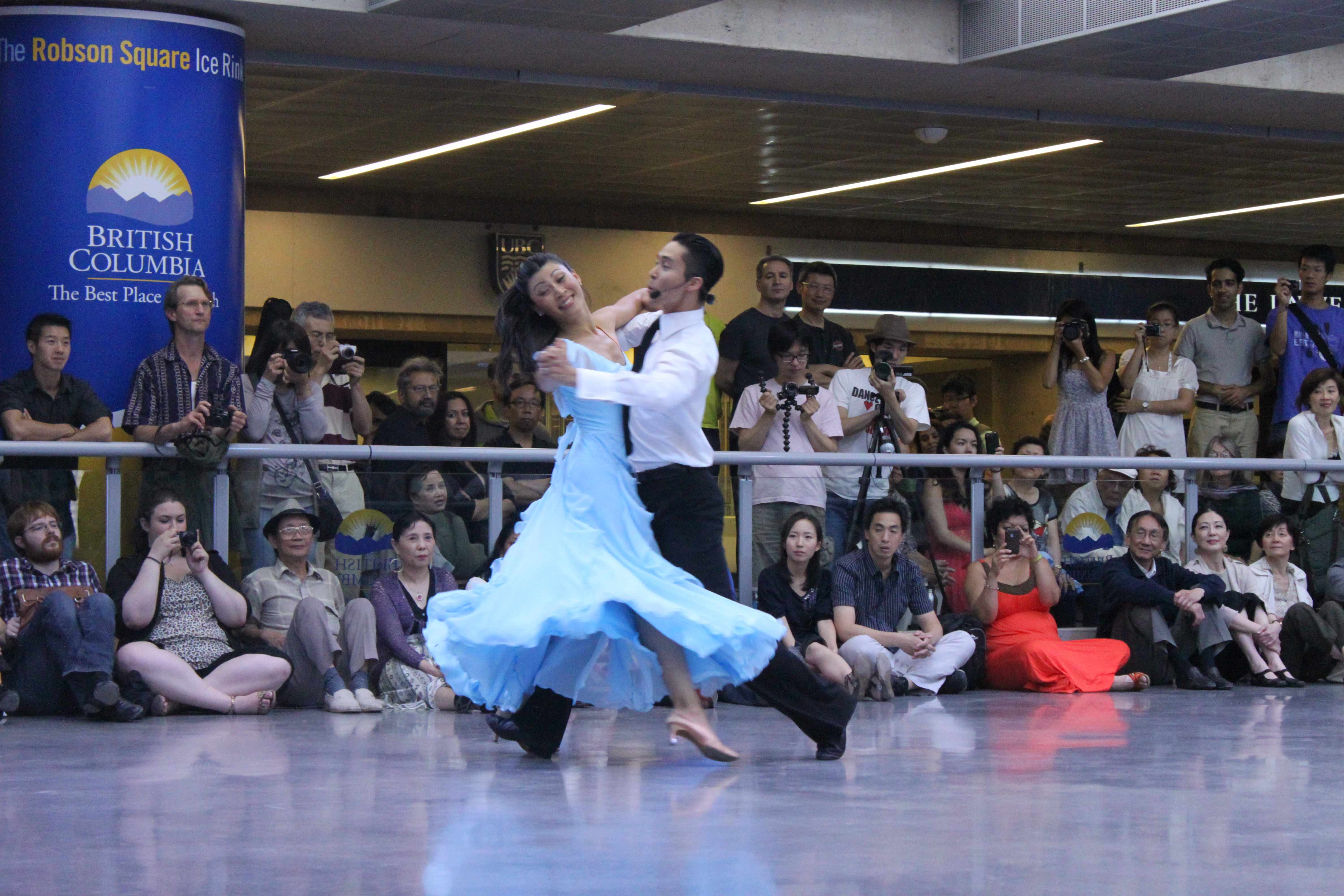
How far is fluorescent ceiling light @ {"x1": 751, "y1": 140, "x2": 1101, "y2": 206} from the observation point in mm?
13773

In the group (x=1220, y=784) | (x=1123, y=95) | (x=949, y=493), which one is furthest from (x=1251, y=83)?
(x=1220, y=784)

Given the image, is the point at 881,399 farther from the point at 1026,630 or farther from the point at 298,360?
the point at 298,360

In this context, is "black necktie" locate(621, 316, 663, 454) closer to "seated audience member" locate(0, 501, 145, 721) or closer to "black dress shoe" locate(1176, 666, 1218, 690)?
"seated audience member" locate(0, 501, 145, 721)

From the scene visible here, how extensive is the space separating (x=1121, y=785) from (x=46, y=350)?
5039 mm

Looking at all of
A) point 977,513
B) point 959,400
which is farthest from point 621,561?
point 959,400

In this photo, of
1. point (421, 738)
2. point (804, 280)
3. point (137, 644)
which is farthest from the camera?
point (804, 280)

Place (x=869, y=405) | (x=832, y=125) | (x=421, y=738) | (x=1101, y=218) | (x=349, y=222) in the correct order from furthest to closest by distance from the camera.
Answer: (x=1101, y=218), (x=349, y=222), (x=832, y=125), (x=869, y=405), (x=421, y=738)

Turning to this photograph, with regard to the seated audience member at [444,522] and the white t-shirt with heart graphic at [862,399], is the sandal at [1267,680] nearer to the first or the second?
the white t-shirt with heart graphic at [862,399]

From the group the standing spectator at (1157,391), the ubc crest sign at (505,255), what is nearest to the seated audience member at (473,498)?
the standing spectator at (1157,391)

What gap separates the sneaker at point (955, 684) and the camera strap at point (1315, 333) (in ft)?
12.8

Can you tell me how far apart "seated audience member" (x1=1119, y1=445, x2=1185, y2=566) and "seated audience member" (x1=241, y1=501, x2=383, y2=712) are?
4.03m

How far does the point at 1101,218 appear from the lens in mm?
18219

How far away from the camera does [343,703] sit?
7.44 metres

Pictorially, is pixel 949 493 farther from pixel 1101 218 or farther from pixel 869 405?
pixel 1101 218
